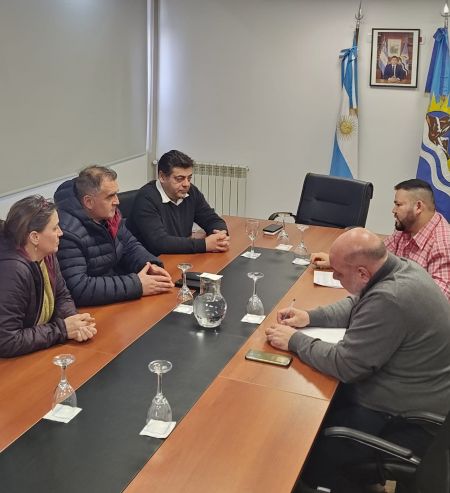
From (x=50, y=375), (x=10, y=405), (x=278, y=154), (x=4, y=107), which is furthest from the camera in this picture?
(x=278, y=154)

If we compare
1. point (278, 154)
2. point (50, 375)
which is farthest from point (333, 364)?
point (278, 154)

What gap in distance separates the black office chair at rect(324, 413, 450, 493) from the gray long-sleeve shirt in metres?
0.10

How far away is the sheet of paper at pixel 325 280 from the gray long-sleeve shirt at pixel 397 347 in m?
0.93

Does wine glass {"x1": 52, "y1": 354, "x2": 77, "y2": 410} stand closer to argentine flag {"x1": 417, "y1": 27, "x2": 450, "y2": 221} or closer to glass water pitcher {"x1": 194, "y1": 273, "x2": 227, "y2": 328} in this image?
glass water pitcher {"x1": 194, "y1": 273, "x2": 227, "y2": 328}

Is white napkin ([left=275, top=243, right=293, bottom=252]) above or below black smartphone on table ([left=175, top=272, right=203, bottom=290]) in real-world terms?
above

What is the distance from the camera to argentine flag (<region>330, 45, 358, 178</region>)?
18.2 ft

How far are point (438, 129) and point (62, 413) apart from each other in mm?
4401

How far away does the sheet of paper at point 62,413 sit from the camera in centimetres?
190

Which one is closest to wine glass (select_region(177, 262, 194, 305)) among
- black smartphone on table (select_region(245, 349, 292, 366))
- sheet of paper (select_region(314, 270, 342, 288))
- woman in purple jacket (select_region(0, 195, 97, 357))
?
woman in purple jacket (select_region(0, 195, 97, 357))

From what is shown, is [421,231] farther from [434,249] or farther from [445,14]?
[445,14]

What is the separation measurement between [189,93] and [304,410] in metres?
4.71

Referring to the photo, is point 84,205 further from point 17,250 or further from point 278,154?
point 278,154

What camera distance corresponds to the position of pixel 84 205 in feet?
9.96

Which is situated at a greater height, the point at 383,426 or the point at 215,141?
the point at 215,141
